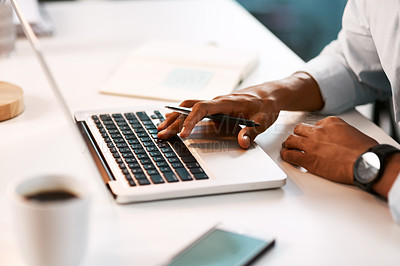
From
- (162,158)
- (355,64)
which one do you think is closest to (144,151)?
(162,158)

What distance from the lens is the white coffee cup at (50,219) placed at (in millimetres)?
621

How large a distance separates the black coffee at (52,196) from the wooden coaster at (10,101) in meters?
0.49

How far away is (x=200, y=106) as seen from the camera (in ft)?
3.27

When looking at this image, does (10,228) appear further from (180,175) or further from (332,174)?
(332,174)

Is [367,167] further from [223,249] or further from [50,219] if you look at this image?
[50,219]

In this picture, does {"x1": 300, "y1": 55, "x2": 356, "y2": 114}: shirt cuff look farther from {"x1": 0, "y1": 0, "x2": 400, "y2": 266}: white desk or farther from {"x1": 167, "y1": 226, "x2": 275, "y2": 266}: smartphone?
{"x1": 167, "y1": 226, "x2": 275, "y2": 266}: smartphone

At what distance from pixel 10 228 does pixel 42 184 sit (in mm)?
147

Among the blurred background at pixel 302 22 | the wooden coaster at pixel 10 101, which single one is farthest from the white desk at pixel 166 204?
the blurred background at pixel 302 22

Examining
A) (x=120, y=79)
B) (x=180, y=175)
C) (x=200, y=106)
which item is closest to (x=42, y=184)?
(x=180, y=175)

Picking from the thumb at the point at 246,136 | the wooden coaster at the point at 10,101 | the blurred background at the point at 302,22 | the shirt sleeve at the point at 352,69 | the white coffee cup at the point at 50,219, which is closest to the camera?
the white coffee cup at the point at 50,219

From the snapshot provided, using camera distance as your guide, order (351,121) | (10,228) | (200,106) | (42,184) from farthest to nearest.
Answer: (351,121), (200,106), (10,228), (42,184)

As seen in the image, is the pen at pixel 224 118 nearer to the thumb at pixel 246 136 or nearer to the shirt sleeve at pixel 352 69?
the thumb at pixel 246 136

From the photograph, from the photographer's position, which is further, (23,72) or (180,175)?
(23,72)

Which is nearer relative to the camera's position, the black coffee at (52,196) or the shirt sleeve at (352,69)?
the black coffee at (52,196)
